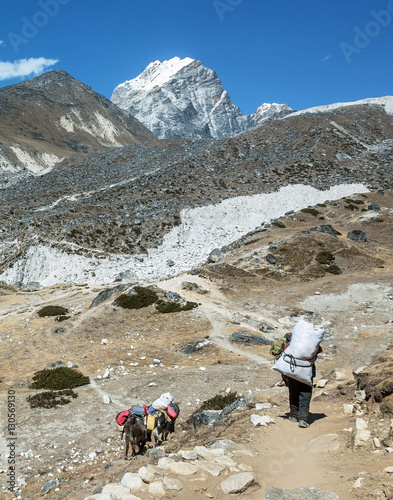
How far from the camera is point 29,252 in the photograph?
5250 cm

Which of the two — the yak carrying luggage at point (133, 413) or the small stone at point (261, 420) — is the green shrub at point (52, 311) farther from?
the small stone at point (261, 420)

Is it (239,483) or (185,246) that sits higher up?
(185,246)

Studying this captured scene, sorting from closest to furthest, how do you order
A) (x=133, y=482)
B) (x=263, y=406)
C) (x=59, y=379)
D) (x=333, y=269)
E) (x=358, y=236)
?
(x=133, y=482) < (x=263, y=406) < (x=59, y=379) < (x=333, y=269) < (x=358, y=236)

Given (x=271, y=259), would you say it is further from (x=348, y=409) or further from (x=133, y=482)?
(x=133, y=482)

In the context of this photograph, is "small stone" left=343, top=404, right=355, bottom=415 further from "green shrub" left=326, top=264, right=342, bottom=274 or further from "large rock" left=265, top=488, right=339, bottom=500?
"green shrub" left=326, top=264, right=342, bottom=274

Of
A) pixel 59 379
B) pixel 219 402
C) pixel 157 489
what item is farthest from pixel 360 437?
pixel 59 379

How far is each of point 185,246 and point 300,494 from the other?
2274 inches

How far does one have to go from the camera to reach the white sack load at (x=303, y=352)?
8625 mm

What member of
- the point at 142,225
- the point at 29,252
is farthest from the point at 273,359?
the point at 142,225

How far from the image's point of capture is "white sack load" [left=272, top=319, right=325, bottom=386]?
862 centimetres

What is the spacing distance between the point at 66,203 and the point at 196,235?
32.2 metres

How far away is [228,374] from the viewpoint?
19156mm

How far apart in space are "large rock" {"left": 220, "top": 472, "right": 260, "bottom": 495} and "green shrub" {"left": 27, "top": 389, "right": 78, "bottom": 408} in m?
12.9

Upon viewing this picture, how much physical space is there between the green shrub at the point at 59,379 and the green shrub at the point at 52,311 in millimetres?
9808
